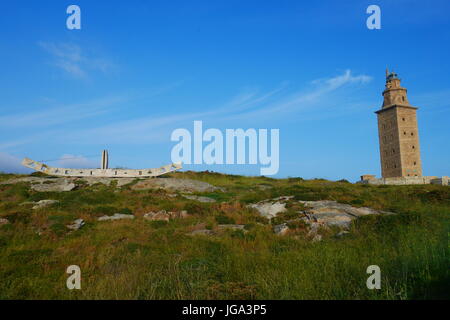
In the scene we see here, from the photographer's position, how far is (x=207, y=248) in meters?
10.4

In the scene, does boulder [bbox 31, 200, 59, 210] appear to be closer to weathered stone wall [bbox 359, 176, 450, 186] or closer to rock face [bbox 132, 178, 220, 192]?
rock face [bbox 132, 178, 220, 192]

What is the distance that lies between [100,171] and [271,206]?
2332 cm

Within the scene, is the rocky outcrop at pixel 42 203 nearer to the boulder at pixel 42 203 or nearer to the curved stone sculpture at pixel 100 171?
the boulder at pixel 42 203

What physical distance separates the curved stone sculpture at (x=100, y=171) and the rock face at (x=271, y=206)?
59.1ft

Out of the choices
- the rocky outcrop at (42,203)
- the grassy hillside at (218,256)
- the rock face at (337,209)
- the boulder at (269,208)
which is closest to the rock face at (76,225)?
the grassy hillside at (218,256)

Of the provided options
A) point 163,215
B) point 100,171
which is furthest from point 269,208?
point 100,171

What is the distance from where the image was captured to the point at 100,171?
111ft

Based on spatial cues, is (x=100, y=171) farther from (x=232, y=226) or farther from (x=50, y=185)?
(x=232, y=226)

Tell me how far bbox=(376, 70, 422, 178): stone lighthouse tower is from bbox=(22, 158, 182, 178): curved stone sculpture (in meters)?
46.0
